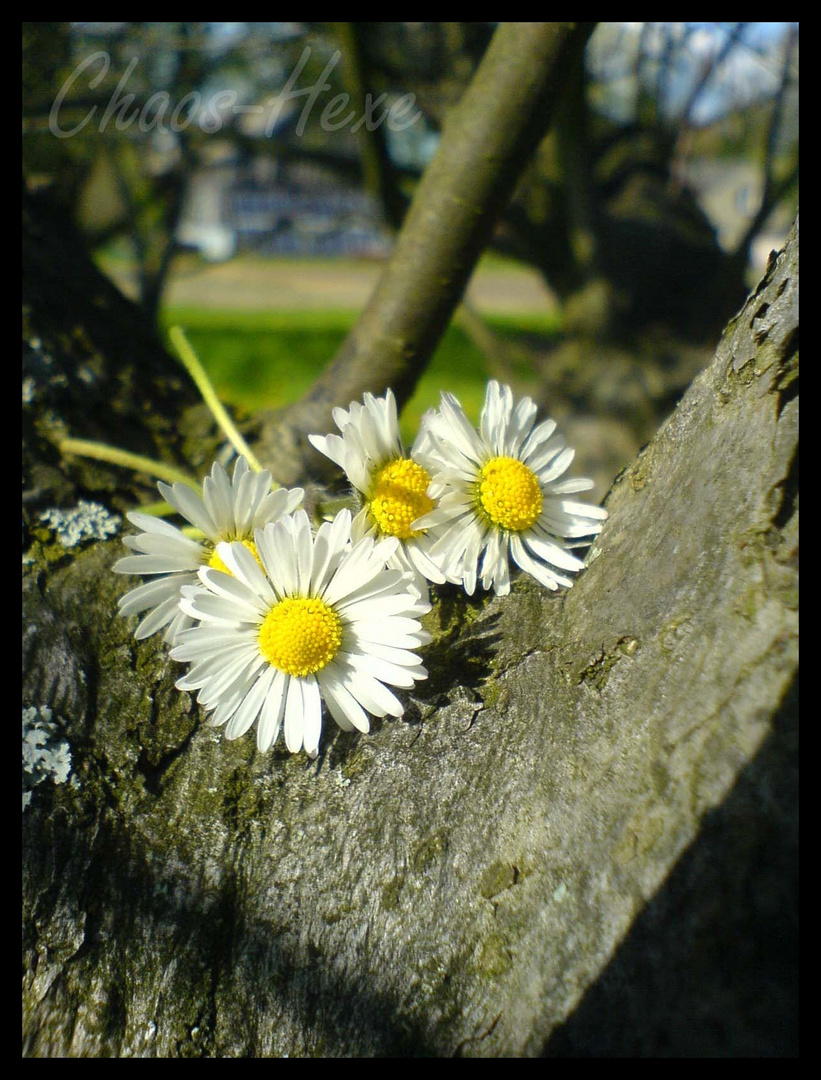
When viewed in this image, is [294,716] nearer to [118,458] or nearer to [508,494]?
[508,494]

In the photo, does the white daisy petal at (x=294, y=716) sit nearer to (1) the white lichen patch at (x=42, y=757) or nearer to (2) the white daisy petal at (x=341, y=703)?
(2) the white daisy petal at (x=341, y=703)

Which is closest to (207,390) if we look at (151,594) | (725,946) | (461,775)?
(151,594)

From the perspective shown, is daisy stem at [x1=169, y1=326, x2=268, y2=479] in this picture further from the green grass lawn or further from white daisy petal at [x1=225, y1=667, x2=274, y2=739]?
the green grass lawn

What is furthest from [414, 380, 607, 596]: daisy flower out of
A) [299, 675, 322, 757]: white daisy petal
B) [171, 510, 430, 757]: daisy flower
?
[299, 675, 322, 757]: white daisy petal

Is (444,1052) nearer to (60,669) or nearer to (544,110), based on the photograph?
(60,669)

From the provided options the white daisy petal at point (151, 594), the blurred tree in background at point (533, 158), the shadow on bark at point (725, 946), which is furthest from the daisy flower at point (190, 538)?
the blurred tree in background at point (533, 158)
